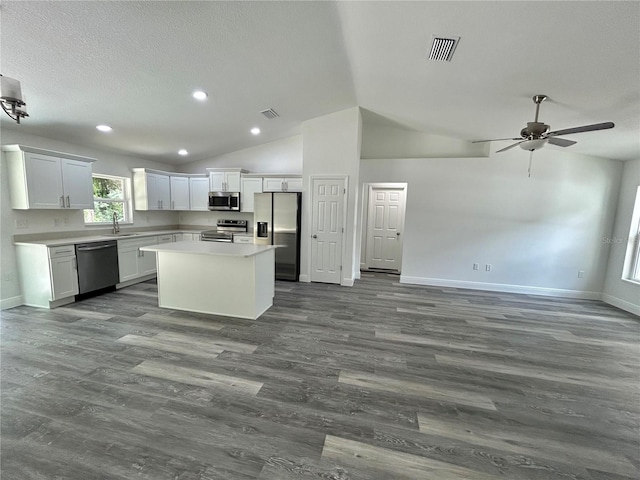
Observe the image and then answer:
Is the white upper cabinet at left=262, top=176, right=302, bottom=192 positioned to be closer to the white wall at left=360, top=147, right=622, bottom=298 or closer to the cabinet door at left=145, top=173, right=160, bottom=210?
the white wall at left=360, top=147, right=622, bottom=298

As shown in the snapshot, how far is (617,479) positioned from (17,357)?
482cm

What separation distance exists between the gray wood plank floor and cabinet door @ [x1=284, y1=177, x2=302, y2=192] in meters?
2.96

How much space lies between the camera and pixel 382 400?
2.13 meters

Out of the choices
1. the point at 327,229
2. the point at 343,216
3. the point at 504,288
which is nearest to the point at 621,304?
the point at 504,288

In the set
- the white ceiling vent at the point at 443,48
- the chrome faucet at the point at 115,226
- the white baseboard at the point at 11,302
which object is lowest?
the white baseboard at the point at 11,302

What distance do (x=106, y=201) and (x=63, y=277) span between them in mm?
2022

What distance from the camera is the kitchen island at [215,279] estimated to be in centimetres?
354

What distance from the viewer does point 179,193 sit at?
20.9 feet

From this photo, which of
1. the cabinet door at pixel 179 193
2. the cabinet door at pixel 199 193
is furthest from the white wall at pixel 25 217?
the cabinet door at pixel 199 193

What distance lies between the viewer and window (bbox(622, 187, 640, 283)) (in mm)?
4426

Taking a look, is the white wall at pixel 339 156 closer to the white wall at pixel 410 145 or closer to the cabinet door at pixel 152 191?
the white wall at pixel 410 145

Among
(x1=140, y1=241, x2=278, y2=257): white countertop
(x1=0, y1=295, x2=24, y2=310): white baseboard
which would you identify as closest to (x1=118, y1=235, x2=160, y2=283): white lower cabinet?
(x1=0, y1=295, x2=24, y2=310): white baseboard

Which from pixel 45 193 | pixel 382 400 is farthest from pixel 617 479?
pixel 45 193

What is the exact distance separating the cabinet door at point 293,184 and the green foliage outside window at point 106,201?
3.45m
